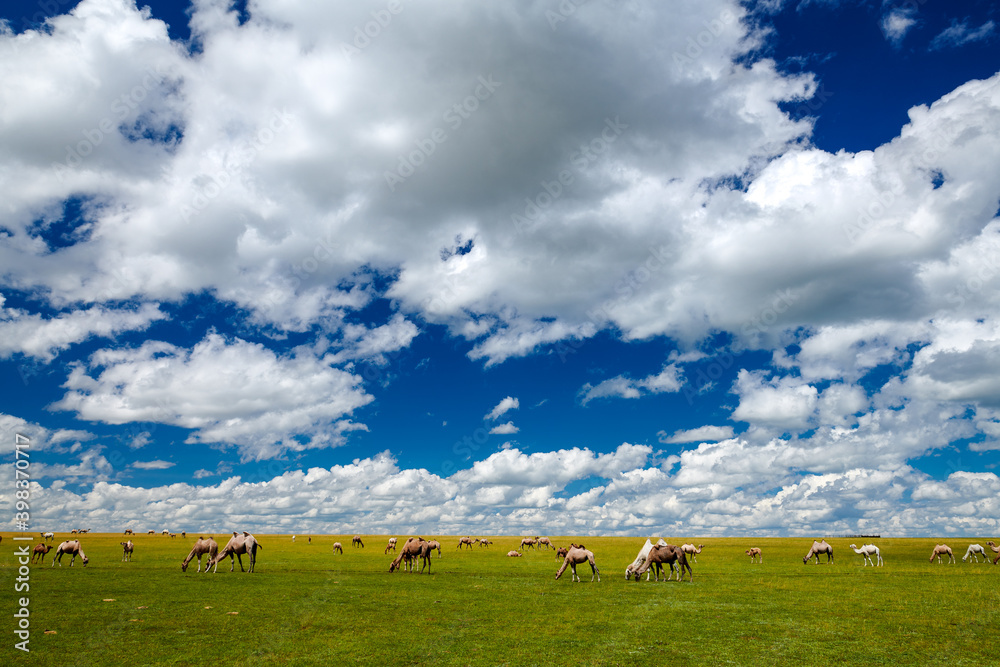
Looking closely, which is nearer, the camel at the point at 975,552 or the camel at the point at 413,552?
the camel at the point at 413,552

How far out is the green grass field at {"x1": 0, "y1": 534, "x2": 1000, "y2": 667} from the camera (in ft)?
46.3

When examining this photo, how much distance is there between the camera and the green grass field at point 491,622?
1412 cm

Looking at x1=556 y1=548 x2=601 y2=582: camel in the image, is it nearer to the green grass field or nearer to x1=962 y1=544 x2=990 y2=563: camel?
the green grass field

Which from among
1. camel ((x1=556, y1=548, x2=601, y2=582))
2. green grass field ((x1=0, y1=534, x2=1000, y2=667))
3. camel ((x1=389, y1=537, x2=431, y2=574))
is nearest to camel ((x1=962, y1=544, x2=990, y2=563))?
green grass field ((x1=0, y1=534, x2=1000, y2=667))

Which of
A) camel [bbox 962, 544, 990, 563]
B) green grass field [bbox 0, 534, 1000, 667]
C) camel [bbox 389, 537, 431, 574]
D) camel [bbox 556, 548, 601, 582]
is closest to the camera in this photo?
green grass field [bbox 0, 534, 1000, 667]

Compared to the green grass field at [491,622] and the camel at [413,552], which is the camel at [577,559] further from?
the camel at [413,552]

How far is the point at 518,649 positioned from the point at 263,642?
7.26 m

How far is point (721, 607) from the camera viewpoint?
22047 mm

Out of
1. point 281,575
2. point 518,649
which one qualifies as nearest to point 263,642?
point 518,649

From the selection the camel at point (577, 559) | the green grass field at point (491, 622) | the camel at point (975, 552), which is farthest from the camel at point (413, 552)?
the camel at point (975, 552)

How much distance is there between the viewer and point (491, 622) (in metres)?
18.6

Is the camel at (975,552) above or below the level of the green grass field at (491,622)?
below

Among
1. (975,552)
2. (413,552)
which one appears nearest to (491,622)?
(413,552)

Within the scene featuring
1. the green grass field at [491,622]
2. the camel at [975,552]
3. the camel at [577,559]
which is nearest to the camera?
the green grass field at [491,622]
